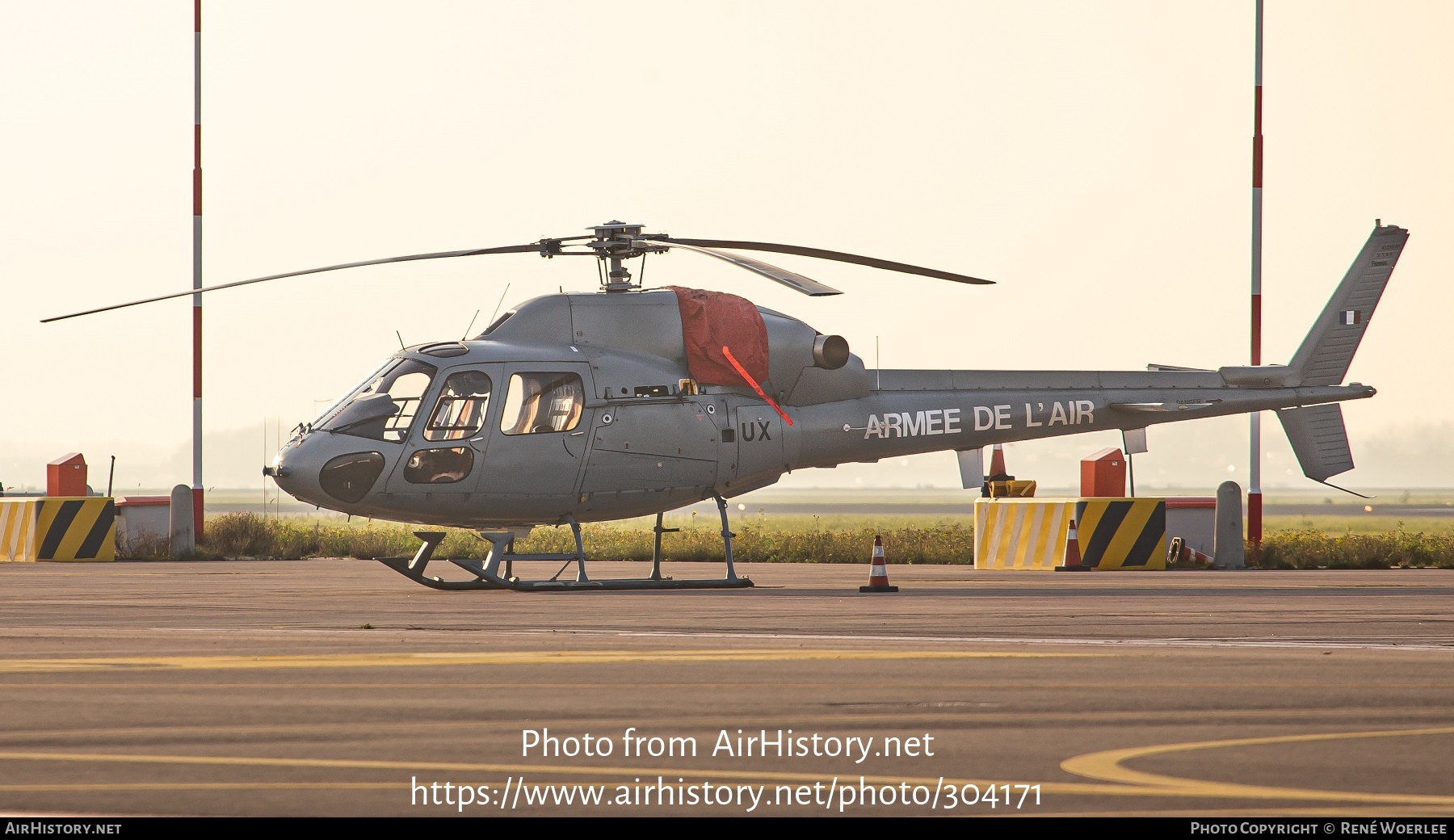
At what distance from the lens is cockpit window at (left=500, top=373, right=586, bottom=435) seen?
1748 centimetres

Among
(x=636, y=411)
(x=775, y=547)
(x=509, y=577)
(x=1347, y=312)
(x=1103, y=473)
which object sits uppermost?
(x=1347, y=312)

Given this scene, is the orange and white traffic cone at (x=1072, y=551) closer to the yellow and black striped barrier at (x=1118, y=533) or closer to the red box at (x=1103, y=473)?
the yellow and black striped barrier at (x=1118, y=533)

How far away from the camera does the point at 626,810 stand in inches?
204

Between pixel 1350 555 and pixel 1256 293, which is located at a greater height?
pixel 1256 293

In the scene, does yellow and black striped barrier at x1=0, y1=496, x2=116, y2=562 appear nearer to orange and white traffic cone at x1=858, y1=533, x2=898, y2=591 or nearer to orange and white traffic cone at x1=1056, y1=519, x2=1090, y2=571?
orange and white traffic cone at x1=858, y1=533, x2=898, y2=591

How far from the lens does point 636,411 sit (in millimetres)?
18078

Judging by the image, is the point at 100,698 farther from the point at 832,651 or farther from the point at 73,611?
the point at 73,611

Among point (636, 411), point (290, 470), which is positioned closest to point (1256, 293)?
point (636, 411)

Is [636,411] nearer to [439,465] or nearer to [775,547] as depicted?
[439,465]

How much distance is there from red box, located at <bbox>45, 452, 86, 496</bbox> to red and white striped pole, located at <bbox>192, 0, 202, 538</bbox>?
1.75 metres

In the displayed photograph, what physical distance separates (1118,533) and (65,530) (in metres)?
15.9

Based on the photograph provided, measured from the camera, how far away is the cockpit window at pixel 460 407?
1716cm
